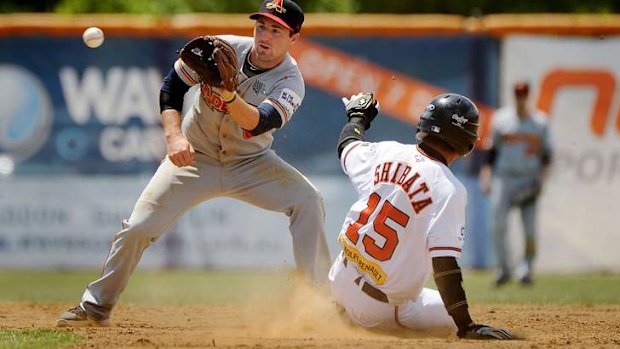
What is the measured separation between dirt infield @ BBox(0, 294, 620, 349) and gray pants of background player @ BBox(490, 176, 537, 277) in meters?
3.01

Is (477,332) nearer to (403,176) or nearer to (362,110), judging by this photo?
(403,176)

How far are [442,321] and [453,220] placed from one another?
2.59 feet

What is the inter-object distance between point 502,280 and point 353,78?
331 cm

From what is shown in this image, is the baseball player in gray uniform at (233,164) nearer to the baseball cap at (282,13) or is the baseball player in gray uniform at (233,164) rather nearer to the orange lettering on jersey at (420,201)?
the baseball cap at (282,13)

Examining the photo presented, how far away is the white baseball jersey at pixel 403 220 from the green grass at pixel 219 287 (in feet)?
5.70

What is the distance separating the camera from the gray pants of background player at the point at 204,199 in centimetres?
721

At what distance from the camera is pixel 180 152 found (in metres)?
6.89

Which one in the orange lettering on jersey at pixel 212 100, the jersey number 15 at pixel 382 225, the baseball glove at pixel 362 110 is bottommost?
the jersey number 15 at pixel 382 225

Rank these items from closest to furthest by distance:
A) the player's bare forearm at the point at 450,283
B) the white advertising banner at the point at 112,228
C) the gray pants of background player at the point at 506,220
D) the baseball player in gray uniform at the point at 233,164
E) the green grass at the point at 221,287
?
the player's bare forearm at the point at 450,283, the baseball player in gray uniform at the point at 233,164, the green grass at the point at 221,287, the gray pants of background player at the point at 506,220, the white advertising banner at the point at 112,228

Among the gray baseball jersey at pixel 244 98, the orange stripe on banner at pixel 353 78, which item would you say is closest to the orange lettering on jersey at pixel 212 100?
the gray baseball jersey at pixel 244 98

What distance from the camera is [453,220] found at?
A: 5.93m

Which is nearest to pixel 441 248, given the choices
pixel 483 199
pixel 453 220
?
pixel 453 220

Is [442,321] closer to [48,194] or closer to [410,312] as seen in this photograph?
[410,312]

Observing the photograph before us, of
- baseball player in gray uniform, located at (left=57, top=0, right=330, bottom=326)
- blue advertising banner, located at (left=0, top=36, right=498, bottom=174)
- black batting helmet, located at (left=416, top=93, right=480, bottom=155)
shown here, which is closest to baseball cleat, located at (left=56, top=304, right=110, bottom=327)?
baseball player in gray uniform, located at (left=57, top=0, right=330, bottom=326)
